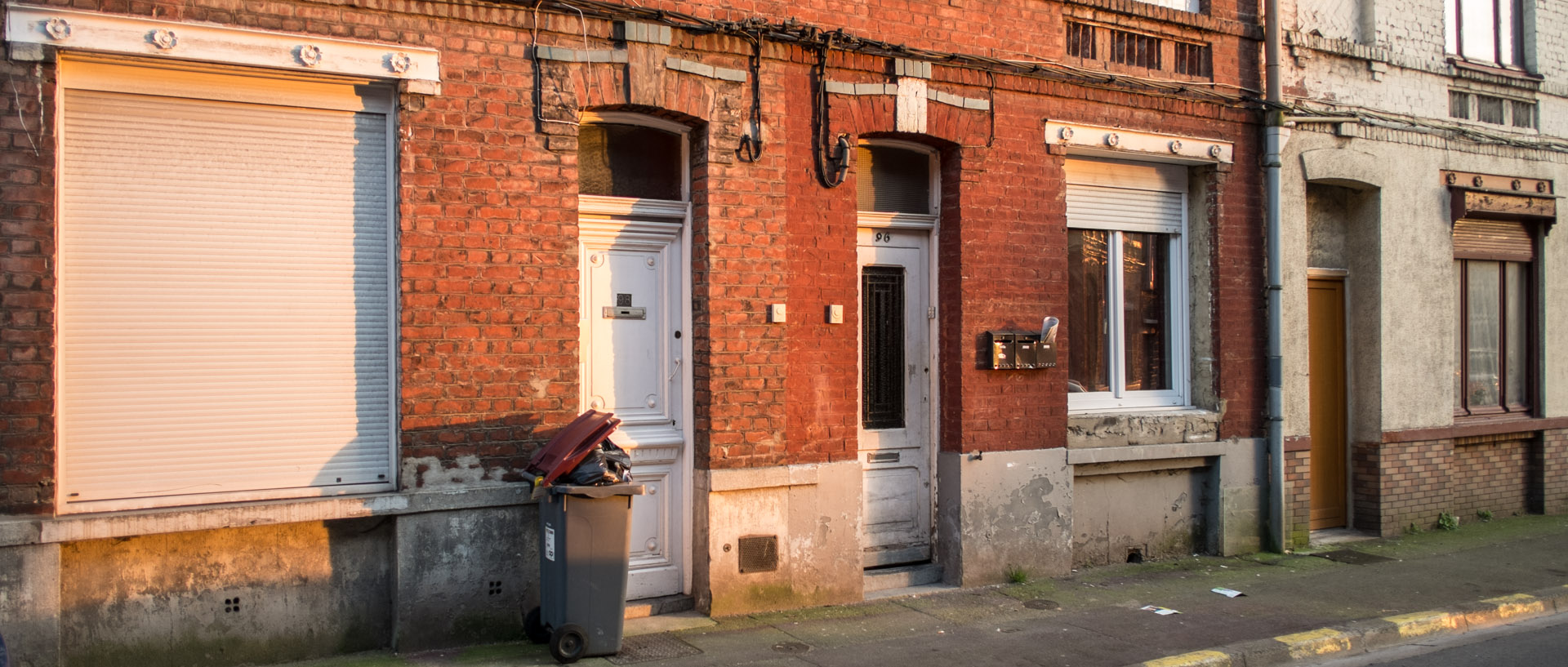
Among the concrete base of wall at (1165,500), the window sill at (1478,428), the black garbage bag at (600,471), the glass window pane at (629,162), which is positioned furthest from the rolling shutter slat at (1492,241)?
the black garbage bag at (600,471)

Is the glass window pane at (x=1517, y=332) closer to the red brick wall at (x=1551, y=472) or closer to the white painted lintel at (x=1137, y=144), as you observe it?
the red brick wall at (x=1551, y=472)

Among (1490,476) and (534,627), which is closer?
(534,627)

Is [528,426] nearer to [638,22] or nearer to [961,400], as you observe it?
[638,22]

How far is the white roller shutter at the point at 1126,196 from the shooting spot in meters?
9.25

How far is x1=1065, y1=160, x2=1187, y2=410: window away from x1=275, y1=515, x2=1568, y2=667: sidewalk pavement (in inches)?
58.1

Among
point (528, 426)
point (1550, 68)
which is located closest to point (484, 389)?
point (528, 426)

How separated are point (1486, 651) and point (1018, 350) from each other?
3432mm

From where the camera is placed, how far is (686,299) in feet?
24.7

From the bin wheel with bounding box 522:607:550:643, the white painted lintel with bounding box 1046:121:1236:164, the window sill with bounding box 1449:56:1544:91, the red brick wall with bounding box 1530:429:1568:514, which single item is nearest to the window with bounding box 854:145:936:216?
the white painted lintel with bounding box 1046:121:1236:164

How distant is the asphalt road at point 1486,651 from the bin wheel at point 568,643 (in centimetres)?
430

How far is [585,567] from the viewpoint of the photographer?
6223 mm

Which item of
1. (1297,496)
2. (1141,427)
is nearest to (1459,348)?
(1297,496)

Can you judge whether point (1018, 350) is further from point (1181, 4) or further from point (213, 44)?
point (213, 44)

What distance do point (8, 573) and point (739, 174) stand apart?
4.47 metres
